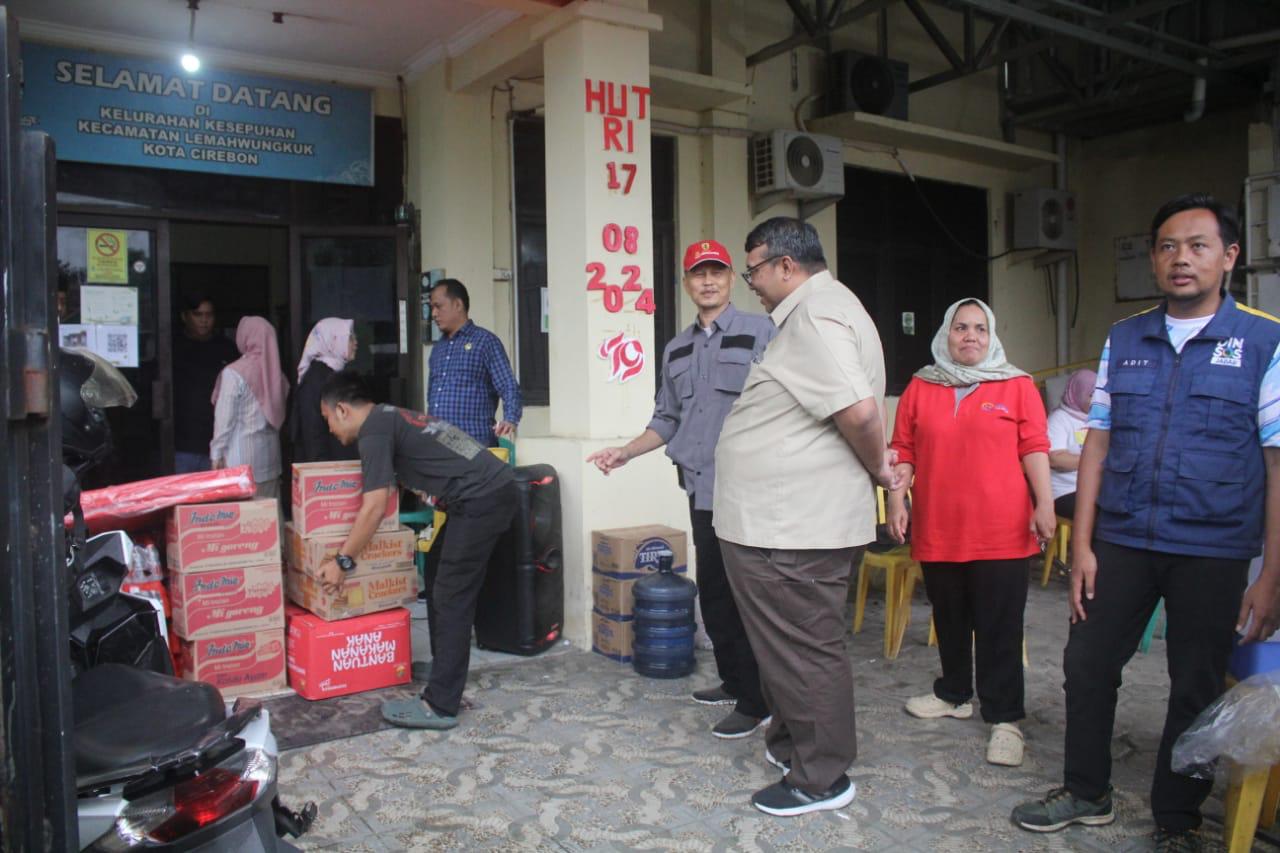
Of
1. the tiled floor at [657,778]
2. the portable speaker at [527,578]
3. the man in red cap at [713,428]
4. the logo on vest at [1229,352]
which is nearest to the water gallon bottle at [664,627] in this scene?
the tiled floor at [657,778]

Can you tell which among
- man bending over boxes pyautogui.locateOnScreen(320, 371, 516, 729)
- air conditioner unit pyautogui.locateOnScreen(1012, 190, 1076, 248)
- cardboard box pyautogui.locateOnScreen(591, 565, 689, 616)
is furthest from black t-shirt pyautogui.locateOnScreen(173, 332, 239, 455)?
air conditioner unit pyautogui.locateOnScreen(1012, 190, 1076, 248)

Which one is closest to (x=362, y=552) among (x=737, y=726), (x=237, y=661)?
(x=237, y=661)

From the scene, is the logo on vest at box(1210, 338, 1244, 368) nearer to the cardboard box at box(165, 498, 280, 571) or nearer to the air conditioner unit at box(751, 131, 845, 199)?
the cardboard box at box(165, 498, 280, 571)

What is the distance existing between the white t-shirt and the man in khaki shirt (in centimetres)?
248

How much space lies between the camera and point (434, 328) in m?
6.81

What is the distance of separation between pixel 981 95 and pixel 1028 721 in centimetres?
783

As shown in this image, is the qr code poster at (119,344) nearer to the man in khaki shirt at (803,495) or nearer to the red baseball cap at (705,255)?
the red baseball cap at (705,255)

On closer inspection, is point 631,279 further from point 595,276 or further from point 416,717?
point 416,717

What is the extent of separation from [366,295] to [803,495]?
4737mm

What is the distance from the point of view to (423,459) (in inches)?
160

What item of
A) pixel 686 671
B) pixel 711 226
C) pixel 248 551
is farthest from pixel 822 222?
pixel 248 551

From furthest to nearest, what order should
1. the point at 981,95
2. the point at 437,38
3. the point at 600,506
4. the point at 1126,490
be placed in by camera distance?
the point at 981,95, the point at 437,38, the point at 600,506, the point at 1126,490

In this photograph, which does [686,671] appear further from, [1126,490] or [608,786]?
[1126,490]

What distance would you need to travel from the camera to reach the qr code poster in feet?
20.1
